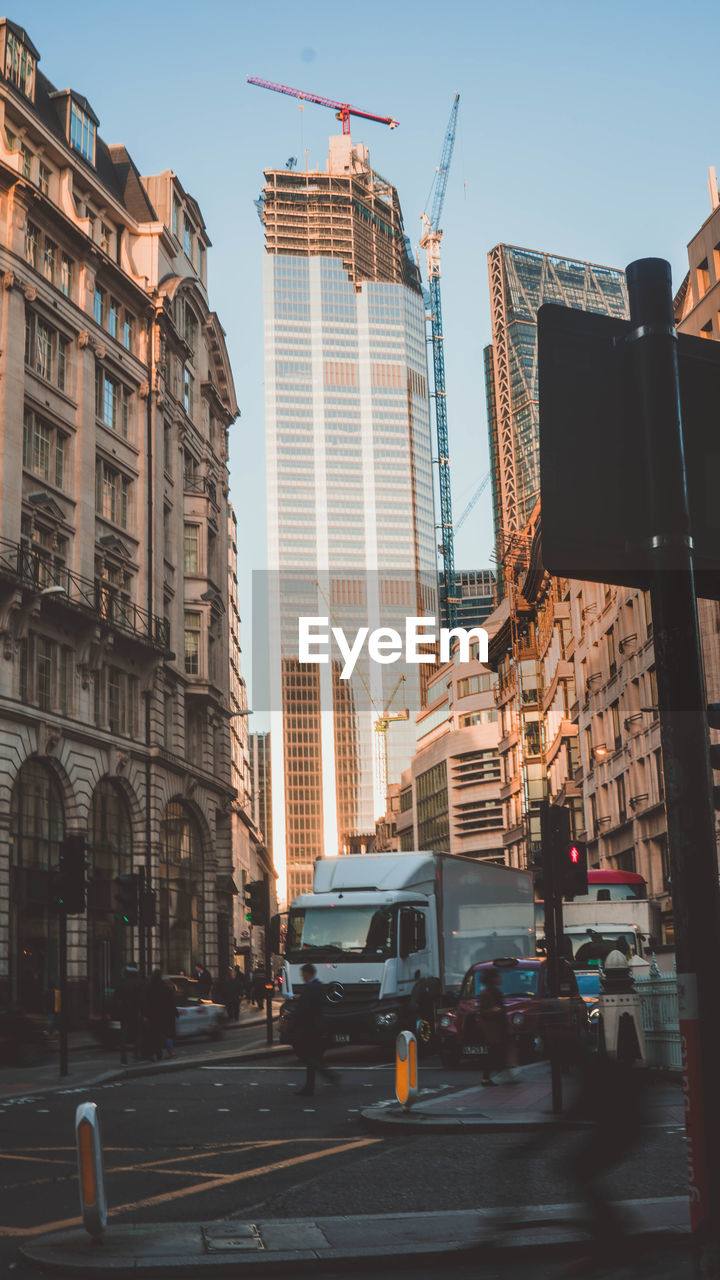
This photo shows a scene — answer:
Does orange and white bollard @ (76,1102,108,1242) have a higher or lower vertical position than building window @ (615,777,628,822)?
lower

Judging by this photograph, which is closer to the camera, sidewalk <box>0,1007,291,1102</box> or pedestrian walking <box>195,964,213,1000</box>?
sidewalk <box>0,1007,291,1102</box>

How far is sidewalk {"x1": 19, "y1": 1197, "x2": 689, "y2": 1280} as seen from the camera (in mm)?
7647

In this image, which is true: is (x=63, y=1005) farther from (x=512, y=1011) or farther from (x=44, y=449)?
(x=44, y=449)

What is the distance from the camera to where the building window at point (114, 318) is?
49531mm

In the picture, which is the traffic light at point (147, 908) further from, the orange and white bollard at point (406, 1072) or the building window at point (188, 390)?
the building window at point (188, 390)

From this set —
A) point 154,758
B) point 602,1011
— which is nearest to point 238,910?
point 154,758

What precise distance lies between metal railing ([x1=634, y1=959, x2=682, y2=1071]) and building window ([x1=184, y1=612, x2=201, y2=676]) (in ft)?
120

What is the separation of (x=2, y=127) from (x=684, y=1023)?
42132 mm

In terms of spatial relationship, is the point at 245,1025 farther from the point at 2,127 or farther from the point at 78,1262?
the point at 78,1262

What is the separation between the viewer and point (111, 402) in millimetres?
49062

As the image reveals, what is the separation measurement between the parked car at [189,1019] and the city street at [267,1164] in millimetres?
14525

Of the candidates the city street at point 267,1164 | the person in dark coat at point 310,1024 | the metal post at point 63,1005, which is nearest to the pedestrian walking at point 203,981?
the metal post at point 63,1005

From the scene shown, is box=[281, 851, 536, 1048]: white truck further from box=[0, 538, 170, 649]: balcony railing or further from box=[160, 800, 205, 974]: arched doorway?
box=[160, 800, 205, 974]: arched doorway

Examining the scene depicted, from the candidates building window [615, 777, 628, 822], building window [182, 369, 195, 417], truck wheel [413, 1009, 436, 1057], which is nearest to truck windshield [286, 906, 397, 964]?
truck wheel [413, 1009, 436, 1057]
